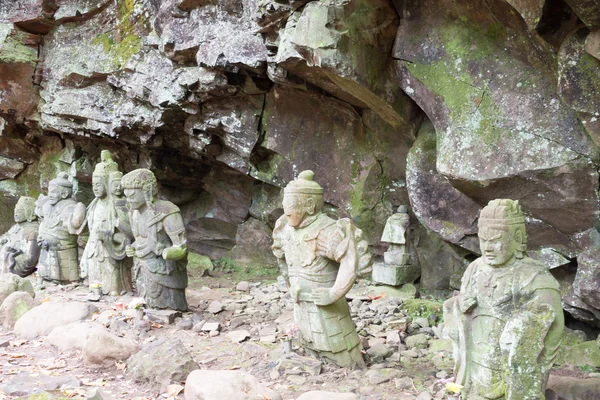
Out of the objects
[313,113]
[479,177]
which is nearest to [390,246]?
[313,113]

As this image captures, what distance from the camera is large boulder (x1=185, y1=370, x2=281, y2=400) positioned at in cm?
415

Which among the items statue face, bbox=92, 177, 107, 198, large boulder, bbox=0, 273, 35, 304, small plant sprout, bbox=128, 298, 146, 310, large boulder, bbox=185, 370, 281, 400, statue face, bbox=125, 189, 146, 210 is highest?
statue face, bbox=92, 177, 107, 198

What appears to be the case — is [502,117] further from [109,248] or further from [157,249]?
[109,248]

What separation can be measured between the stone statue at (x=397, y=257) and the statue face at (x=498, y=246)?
4.44 metres

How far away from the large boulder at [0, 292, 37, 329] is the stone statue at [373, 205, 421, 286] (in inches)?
197

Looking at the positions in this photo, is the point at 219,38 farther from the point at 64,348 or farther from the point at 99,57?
the point at 64,348

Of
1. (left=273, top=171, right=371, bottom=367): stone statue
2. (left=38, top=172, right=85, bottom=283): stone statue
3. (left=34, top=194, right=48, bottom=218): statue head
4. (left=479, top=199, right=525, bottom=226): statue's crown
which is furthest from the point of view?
(left=34, top=194, right=48, bottom=218): statue head

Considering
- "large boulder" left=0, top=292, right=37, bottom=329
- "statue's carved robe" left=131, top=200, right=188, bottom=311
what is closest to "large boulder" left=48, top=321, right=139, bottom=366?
"statue's carved robe" left=131, top=200, right=188, bottom=311

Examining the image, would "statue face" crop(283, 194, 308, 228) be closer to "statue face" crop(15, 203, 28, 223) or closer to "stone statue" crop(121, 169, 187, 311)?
"stone statue" crop(121, 169, 187, 311)

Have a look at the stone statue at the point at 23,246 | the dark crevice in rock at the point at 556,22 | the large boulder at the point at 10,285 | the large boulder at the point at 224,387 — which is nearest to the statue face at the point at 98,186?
the large boulder at the point at 10,285

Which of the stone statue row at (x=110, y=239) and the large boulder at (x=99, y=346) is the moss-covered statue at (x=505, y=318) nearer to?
the large boulder at (x=99, y=346)

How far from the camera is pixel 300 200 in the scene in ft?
16.4

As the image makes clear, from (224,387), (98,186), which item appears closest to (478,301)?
(224,387)

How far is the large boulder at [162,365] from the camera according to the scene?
4723 mm
